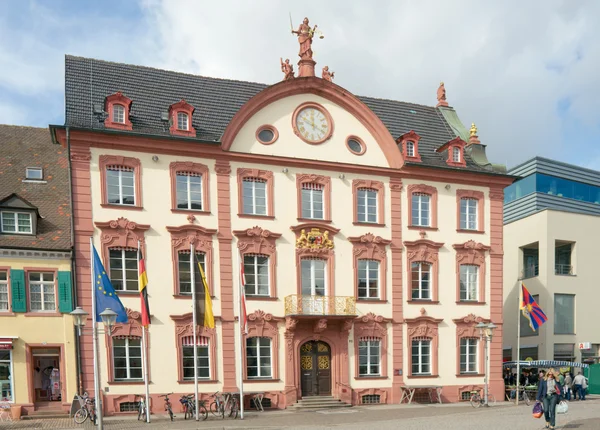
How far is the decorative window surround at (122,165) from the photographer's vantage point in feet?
82.6

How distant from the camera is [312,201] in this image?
93.7 feet

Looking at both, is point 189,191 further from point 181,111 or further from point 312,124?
point 312,124

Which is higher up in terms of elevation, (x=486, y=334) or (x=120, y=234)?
(x=120, y=234)

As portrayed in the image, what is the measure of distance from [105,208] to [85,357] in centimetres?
604

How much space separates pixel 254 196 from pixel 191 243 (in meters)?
3.63

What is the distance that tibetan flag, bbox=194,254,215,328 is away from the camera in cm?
2297

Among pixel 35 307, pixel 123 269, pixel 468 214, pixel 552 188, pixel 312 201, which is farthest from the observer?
pixel 552 188

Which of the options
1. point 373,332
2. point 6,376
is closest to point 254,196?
point 373,332

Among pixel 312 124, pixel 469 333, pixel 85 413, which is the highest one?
pixel 312 124

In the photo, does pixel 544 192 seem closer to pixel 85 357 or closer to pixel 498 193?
pixel 498 193

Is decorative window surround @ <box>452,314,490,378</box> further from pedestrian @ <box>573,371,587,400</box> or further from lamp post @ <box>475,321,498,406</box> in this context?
pedestrian @ <box>573,371,587,400</box>

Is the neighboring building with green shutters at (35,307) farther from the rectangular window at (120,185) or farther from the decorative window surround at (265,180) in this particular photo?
the decorative window surround at (265,180)

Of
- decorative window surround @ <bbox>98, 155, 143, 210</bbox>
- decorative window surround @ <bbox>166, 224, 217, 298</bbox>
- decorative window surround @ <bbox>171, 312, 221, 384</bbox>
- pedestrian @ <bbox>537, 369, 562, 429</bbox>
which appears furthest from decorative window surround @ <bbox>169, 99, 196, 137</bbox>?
pedestrian @ <bbox>537, 369, 562, 429</bbox>

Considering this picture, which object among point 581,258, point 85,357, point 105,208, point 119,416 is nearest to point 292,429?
point 119,416
